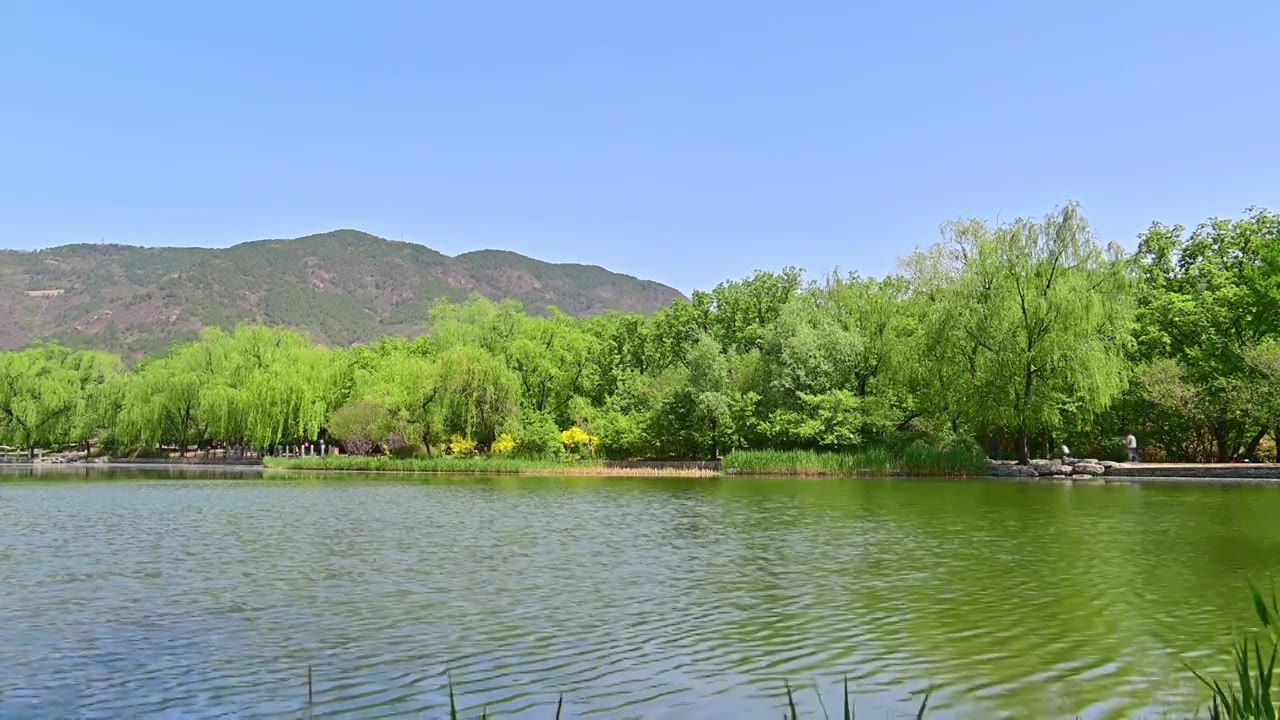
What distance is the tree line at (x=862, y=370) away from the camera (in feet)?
129

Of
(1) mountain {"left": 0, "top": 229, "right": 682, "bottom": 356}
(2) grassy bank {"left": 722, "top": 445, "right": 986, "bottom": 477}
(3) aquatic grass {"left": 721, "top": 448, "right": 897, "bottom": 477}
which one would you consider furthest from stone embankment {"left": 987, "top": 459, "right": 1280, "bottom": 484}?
(1) mountain {"left": 0, "top": 229, "right": 682, "bottom": 356}

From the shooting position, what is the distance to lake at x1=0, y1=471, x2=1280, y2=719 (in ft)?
26.8

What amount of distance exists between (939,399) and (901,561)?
1103 inches

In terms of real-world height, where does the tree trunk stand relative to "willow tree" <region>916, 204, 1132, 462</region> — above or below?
below

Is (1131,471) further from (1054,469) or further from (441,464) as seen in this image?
(441,464)

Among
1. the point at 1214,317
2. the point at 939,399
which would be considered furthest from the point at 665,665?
the point at 1214,317

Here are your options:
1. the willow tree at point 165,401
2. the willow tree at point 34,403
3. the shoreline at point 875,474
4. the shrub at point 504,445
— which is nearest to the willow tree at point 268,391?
the willow tree at point 165,401

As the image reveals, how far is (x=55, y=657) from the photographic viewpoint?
9.58 meters

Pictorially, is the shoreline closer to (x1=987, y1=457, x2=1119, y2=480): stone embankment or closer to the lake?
(x1=987, y1=457, x2=1119, y2=480): stone embankment

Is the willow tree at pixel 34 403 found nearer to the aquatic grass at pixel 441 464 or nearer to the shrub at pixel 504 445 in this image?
the aquatic grass at pixel 441 464

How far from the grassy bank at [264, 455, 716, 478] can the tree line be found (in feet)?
6.59

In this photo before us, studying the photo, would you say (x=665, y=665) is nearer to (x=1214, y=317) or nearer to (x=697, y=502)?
(x=697, y=502)

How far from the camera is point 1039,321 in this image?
39250 mm

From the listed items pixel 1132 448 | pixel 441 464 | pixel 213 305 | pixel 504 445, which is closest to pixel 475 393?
pixel 504 445
